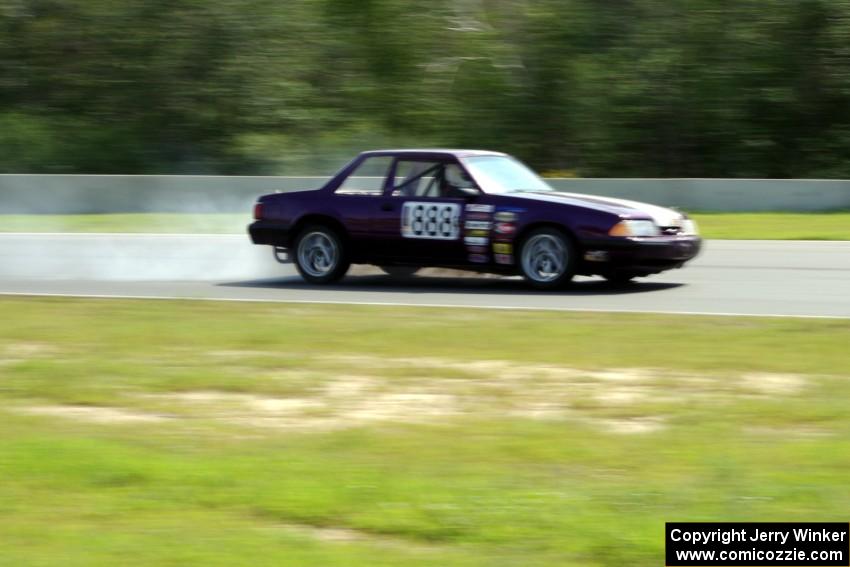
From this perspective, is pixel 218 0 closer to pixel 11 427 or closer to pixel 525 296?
pixel 525 296

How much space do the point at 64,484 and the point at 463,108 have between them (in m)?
25.6

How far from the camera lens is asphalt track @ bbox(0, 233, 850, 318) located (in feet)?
37.4

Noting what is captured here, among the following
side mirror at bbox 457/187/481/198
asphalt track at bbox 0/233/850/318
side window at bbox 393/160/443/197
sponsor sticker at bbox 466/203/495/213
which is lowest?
asphalt track at bbox 0/233/850/318

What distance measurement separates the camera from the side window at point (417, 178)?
12719mm

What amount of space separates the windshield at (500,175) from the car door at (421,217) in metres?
0.27

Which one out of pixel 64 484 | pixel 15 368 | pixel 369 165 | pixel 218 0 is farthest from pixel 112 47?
pixel 64 484

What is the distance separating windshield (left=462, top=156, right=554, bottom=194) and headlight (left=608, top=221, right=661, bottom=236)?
1.30 m

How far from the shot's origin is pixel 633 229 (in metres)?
11.8

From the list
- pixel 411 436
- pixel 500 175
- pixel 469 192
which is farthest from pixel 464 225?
pixel 411 436

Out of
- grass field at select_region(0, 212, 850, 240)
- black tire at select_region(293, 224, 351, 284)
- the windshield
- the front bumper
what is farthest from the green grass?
black tire at select_region(293, 224, 351, 284)

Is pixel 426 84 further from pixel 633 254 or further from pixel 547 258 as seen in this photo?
pixel 633 254

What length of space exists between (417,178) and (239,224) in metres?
9.49

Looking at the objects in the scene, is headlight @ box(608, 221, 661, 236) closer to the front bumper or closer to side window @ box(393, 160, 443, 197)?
the front bumper

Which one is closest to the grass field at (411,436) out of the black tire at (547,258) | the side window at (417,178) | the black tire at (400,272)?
the black tire at (547,258)
